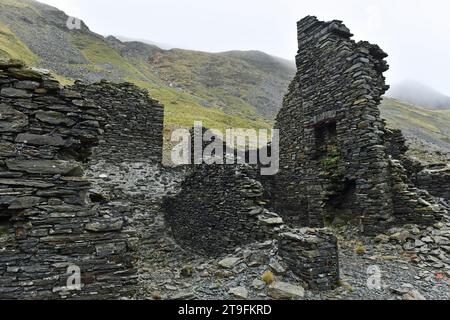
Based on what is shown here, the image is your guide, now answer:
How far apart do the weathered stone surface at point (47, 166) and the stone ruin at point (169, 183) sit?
0.02 metres

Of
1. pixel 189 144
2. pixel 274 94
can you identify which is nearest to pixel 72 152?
pixel 189 144

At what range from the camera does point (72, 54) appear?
70.4m

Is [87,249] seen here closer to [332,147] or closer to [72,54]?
[332,147]

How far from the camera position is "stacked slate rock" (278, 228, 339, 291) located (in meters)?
6.97

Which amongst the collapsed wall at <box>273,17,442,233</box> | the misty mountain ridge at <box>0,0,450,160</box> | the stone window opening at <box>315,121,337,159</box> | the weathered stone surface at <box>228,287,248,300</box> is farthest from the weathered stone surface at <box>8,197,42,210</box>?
the misty mountain ridge at <box>0,0,450,160</box>

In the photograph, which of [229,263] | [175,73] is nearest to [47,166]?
[229,263]

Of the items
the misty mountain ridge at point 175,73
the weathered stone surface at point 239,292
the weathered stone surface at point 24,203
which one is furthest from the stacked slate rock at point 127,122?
the misty mountain ridge at point 175,73

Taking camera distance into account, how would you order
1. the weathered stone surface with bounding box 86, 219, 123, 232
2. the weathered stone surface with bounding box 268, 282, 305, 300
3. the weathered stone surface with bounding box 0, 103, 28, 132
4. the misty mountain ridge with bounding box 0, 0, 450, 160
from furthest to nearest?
the misty mountain ridge with bounding box 0, 0, 450, 160, the weathered stone surface with bounding box 268, 282, 305, 300, the weathered stone surface with bounding box 86, 219, 123, 232, the weathered stone surface with bounding box 0, 103, 28, 132

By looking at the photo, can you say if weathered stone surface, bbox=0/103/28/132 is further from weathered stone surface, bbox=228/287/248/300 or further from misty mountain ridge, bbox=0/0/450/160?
misty mountain ridge, bbox=0/0/450/160

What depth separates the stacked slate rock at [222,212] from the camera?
970cm

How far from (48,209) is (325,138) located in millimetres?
10745

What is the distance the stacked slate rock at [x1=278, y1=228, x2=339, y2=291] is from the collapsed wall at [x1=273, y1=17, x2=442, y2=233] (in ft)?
13.4

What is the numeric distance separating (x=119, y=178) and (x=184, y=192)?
10.6ft

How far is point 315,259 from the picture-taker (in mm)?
7035
